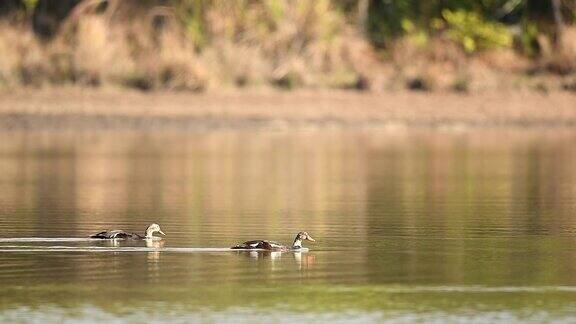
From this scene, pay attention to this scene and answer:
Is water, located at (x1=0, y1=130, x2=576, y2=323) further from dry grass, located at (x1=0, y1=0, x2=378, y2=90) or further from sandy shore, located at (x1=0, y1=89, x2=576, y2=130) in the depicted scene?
dry grass, located at (x1=0, y1=0, x2=378, y2=90)

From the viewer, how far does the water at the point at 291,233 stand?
1433 cm

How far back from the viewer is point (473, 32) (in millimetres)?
43562

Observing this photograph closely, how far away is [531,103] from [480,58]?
7.79 feet

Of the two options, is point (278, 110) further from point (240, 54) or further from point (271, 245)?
point (271, 245)

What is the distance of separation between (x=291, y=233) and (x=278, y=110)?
2118 cm

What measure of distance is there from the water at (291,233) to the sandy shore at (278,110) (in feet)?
13.1

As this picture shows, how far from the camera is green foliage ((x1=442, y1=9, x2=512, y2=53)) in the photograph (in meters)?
43.5

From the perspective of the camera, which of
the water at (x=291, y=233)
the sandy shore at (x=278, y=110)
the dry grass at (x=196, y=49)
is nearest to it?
the water at (x=291, y=233)

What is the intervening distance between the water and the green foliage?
7.61 metres

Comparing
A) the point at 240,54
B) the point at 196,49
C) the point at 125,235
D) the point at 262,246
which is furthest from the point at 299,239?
the point at 196,49

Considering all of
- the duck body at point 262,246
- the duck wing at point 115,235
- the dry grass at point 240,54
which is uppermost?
the dry grass at point 240,54

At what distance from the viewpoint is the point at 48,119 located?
131ft

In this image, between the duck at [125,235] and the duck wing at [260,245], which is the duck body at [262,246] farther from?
the duck at [125,235]

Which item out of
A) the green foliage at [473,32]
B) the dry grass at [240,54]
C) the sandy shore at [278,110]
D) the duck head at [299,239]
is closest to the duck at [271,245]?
the duck head at [299,239]
